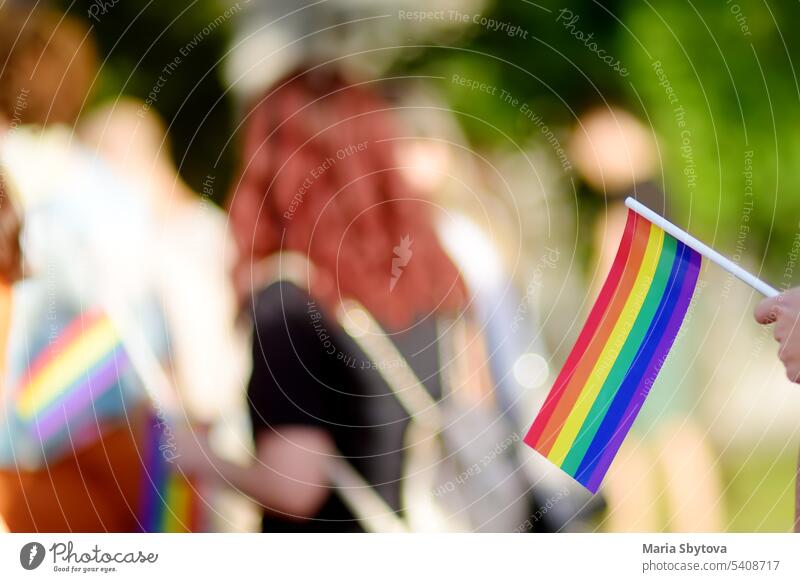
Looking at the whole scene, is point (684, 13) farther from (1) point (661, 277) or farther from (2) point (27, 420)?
(2) point (27, 420)

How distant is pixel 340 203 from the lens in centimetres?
234

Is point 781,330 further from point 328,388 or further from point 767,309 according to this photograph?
point 328,388

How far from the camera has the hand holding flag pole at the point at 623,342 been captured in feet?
6.74

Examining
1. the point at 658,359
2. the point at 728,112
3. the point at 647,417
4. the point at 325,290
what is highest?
the point at 728,112

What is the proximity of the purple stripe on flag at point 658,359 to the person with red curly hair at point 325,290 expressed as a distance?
415 millimetres

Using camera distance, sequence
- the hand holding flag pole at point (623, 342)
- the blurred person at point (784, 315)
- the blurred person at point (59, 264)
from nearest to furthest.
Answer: the blurred person at point (784, 315)
the hand holding flag pole at point (623, 342)
the blurred person at point (59, 264)

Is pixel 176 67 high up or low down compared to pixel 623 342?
up

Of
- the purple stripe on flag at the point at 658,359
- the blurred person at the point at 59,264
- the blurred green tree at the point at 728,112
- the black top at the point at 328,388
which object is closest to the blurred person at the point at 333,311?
the black top at the point at 328,388

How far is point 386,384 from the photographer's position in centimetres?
233

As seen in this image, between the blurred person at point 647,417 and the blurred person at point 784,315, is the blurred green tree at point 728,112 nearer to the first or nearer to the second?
the blurred person at point 647,417

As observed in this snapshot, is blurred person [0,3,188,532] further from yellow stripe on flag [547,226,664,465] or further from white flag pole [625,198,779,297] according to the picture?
white flag pole [625,198,779,297]

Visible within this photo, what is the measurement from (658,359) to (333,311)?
727mm

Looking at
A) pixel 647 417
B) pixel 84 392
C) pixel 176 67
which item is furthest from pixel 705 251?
pixel 84 392
